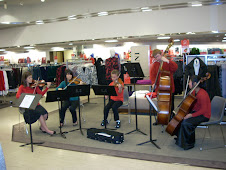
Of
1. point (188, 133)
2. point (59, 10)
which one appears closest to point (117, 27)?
point (59, 10)

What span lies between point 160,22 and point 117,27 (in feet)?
5.13

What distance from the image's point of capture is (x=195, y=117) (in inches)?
142

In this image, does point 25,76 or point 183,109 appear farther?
point 25,76

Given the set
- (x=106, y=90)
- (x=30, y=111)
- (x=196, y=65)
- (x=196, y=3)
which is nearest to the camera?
(x=106, y=90)

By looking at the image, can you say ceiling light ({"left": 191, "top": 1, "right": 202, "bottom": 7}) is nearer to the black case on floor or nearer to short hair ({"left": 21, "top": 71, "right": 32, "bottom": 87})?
the black case on floor

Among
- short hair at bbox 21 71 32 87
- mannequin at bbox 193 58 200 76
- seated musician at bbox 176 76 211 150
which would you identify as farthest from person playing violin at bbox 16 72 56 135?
mannequin at bbox 193 58 200 76

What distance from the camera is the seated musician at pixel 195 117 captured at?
355 centimetres

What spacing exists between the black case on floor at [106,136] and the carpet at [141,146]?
0.07 metres

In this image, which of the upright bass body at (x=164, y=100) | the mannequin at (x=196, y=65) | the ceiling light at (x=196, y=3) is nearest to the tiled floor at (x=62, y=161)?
the upright bass body at (x=164, y=100)

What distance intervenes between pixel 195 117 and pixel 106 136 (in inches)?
60.0

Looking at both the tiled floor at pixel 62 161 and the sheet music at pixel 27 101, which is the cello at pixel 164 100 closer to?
the tiled floor at pixel 62 161

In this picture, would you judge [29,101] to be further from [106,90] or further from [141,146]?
[141,146]

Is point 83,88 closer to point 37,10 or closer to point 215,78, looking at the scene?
point 215,78

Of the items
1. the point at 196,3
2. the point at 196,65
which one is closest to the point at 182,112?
the point at 196,65
